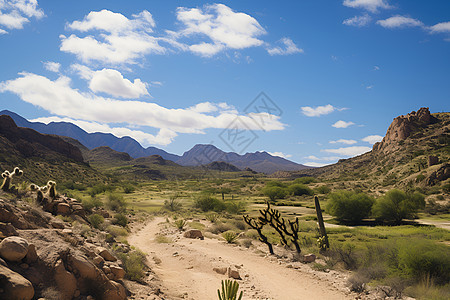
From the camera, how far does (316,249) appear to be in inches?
658

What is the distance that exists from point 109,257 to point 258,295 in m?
5.44

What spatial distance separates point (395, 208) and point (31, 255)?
38.0 m

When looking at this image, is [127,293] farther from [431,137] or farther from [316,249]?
[431,137]

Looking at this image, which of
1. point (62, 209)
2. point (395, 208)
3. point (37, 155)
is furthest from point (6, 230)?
point (37, 155)

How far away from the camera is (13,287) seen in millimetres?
4762

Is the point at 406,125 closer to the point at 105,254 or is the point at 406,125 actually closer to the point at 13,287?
the point at 105,254

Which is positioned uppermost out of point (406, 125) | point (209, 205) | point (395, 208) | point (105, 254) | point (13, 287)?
point (406, 125)

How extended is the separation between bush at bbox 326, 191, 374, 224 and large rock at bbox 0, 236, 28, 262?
3685cm

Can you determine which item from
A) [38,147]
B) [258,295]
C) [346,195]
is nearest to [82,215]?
[258,295]

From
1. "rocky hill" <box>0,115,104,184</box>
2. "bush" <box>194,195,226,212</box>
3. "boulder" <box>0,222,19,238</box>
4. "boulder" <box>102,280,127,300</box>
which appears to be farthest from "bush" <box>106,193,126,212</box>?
"rocky hill" <box>0,115,104,184</box>

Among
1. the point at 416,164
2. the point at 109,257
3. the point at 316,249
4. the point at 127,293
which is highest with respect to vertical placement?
the point at 416,164

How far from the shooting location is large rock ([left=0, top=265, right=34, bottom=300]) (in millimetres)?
4691

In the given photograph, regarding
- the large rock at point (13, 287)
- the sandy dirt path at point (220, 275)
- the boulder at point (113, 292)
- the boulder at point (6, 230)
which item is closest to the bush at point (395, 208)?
the sandy dirt path at point (220, 275)

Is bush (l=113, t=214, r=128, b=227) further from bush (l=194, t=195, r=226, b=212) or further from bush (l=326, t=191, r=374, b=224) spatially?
bush (l=326, t=191, r=374, b=224)
